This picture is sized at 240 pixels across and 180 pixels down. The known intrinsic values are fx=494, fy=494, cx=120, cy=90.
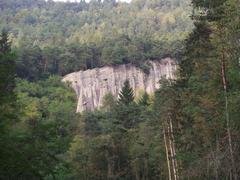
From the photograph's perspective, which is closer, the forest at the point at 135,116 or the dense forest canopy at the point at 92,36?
the forest at the point at 135,116

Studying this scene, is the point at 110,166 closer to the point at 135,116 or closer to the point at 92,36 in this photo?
the point at 135,116

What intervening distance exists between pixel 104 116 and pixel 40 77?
127ft

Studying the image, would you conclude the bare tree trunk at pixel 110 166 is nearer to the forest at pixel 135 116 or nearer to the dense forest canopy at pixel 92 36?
the forest at pixel 135 116

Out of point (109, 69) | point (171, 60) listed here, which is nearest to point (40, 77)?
point (109, 69)

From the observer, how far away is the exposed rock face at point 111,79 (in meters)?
96.4

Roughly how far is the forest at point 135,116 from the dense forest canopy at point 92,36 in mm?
360

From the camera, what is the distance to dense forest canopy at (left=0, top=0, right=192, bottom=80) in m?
98.6

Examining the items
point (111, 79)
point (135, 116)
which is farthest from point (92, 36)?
point (135, 116)

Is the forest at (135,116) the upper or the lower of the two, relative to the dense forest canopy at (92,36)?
lower

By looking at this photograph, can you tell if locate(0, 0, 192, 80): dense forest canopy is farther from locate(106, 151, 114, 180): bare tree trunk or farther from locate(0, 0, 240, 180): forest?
locate(106, 151, 114, 180): bare tree trunk

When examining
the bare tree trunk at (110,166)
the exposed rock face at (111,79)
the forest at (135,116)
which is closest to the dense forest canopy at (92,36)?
the forest at (135,116)

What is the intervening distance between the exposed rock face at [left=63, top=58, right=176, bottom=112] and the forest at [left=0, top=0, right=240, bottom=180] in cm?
163

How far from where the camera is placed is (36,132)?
12.4 meters

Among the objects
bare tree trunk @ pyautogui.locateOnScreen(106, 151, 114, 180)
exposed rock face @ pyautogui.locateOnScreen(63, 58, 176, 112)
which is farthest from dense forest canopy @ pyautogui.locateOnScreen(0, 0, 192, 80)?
bare tree trunk @ pyautogui.locateOnScreen(106, 151, 114, 180)
